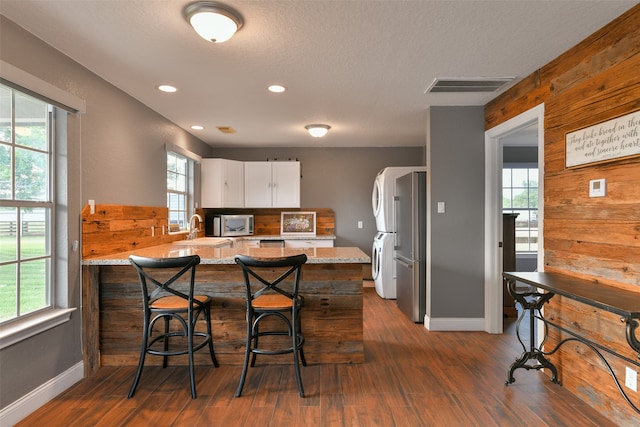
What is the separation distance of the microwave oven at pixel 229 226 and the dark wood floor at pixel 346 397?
9.17ft

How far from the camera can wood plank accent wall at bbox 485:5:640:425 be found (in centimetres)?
200

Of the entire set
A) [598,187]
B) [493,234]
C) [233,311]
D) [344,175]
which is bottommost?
[233,311]

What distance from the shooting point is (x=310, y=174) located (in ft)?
19.6

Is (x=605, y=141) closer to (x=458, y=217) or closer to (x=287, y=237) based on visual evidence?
(x=458, y=217)

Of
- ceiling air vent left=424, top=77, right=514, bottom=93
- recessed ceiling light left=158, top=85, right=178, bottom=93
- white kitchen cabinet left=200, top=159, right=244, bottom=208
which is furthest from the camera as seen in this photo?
white kitchen cabinet left=200, top=159, right=244, bottom=208

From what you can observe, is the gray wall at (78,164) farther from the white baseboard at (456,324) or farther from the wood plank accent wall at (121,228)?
the white baseboard at (456,324)

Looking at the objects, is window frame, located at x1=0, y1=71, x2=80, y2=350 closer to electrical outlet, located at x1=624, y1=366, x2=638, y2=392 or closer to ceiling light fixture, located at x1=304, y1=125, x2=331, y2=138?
ceiling light fixture, located at x1=304, y1=125, x2=331, y2=138

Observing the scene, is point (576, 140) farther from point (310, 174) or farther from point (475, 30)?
point (310, 174)

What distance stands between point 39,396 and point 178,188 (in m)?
2.82

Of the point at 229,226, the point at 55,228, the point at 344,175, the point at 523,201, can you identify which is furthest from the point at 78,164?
the point at 523,201

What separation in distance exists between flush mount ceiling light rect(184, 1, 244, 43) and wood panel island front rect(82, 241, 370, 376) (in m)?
1.55

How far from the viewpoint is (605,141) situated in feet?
6.99

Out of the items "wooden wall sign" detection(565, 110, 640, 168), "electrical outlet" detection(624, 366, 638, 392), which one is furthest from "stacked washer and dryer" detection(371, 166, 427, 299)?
"electrical outlet" detection(624, 366, 638, 392)

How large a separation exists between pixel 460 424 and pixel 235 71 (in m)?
2.77
